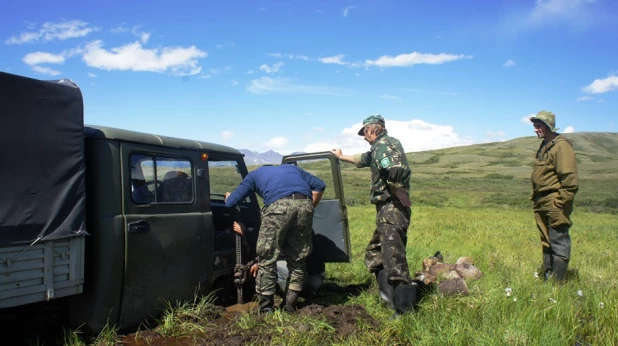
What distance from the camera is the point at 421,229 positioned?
42.4 feet

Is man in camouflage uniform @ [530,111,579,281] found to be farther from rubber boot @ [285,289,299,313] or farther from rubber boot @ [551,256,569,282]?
rubber boot @ [285,289,299,313]

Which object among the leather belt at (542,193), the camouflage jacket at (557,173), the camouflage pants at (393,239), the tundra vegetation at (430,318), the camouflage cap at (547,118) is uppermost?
the camouflage cap at (547,118)

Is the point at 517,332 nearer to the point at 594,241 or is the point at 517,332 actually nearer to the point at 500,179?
the point at 594,241

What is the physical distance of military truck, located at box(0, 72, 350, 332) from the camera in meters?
3.24

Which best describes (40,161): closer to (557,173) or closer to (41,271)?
(41,271)

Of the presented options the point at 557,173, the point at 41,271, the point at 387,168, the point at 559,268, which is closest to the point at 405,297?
the point at 387,168

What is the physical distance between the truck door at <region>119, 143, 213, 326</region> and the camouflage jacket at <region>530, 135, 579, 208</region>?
4.34m

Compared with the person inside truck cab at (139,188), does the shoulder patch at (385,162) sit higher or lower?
higher

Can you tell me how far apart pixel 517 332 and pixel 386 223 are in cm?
168

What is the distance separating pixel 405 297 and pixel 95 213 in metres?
3.18

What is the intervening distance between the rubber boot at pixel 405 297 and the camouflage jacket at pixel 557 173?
2.42 m

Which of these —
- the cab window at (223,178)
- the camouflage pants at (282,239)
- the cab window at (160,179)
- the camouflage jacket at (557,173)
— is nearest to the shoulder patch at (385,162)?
the camouflage pants at (282,239)

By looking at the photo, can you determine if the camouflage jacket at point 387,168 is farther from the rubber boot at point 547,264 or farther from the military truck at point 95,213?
the rubber boot at point 547,264

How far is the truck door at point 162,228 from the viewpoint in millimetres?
4066
